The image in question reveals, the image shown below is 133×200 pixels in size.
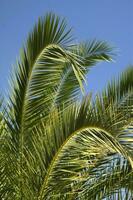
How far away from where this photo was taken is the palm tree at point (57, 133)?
4.36m

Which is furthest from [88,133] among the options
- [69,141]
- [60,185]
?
[60,185]

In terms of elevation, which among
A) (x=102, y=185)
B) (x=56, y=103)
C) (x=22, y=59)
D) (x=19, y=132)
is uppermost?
(x=22, y=59)

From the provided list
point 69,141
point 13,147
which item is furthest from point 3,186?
point 69,141

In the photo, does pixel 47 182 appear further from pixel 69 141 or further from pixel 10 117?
pixel 10 117

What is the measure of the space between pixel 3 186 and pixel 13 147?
453 millimetres

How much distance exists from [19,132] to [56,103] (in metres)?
0.88

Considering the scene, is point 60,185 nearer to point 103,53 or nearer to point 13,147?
point 13,147

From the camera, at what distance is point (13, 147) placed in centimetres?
511

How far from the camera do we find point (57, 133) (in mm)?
4445

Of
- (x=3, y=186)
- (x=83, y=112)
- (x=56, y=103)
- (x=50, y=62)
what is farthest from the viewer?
(x=56, y=103)

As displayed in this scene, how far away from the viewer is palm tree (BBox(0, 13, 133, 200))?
4359 millimetres

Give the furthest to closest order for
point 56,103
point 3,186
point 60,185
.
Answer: point 56,103, point 3,186, point 60,185

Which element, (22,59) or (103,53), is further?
(103,53)

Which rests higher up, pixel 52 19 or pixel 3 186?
pixel 52 19
